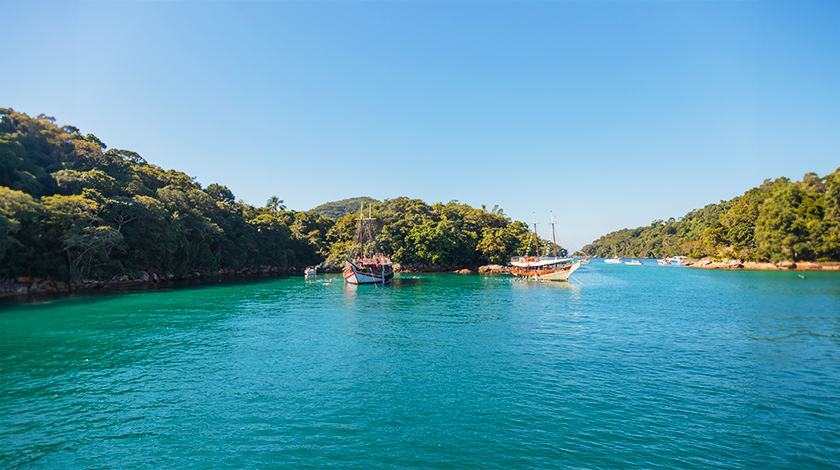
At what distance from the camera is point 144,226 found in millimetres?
45156

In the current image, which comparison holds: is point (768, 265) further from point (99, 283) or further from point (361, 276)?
point (99, 283)

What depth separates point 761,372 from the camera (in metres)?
13.5

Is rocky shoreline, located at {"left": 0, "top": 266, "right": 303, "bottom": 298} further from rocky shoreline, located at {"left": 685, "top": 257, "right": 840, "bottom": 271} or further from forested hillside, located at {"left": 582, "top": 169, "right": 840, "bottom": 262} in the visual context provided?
rocky shoreline, located at {"left": 685, "top": 257, "right": 840, "bottom": 271}

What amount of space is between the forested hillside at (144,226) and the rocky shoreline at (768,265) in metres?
42.6

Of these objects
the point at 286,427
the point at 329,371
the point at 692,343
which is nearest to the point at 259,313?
the point at 329,371

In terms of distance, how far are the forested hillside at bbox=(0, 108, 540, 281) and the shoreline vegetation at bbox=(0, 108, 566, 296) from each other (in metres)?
0.13

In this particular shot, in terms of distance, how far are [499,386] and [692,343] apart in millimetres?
12302

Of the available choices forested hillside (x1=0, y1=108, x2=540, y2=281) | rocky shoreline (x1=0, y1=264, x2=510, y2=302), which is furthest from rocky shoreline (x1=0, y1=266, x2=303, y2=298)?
forested hillside (x1=0, y1=108, x2=540, y2=281)

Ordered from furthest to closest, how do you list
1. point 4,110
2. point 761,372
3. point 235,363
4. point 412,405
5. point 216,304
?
1. point 4,110
2. point 216,304
3. point 235,363
4. point 761,372
5. point 412,405

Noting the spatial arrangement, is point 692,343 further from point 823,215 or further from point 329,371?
point 823,215

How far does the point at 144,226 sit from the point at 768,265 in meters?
104

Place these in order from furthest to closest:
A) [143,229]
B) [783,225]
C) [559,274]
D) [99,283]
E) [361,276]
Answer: [783,225] < [559,274] < [361,276] < [143,229] < [99,283]

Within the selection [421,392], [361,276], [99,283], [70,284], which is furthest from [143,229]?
[421,392]

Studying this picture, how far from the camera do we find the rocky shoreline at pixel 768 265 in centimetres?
6043
